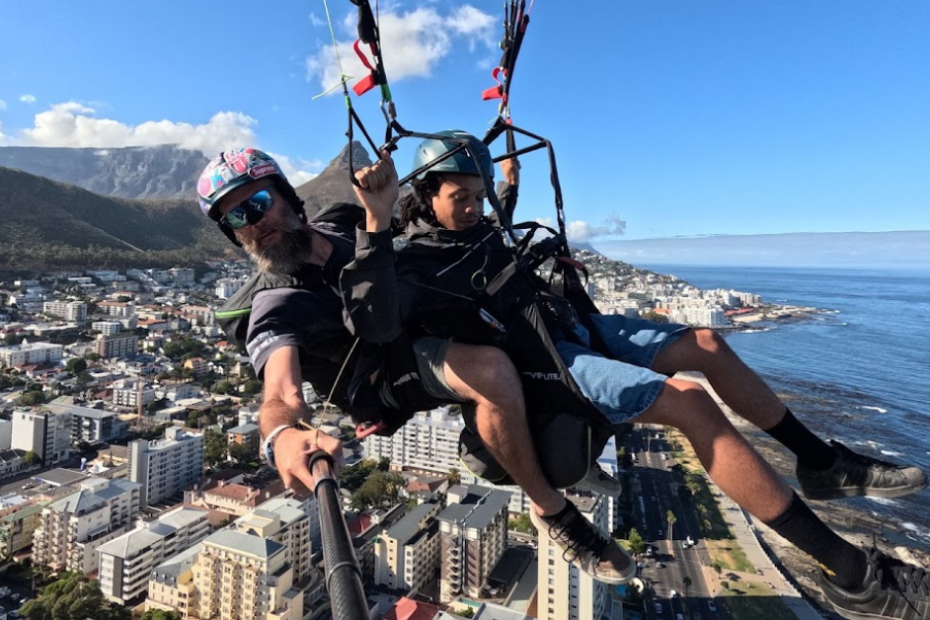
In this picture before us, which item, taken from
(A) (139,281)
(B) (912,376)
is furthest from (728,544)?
(A) (139,281)

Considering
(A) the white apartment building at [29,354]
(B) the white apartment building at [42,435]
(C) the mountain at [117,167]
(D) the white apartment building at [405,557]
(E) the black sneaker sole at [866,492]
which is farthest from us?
(C) the mountain at [117,167]

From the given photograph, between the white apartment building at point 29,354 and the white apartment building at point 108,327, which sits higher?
the white apartment building at point 108,327

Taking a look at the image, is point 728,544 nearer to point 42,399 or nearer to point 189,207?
point 42,399

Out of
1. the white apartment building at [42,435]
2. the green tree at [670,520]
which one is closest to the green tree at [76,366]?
→ the white apartment building at [42,435]

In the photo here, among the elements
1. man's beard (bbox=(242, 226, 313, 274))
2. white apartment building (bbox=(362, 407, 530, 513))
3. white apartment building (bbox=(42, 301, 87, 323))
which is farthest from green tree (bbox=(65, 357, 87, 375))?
man's beard (bbox=(242, 226, 313, 274))

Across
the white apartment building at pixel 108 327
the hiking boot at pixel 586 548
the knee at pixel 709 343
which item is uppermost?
the knee at pixel 709 343

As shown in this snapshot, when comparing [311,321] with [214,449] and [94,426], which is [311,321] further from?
[94,426]

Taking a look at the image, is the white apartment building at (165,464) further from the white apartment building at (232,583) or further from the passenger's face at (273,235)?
the passenger's face at (273,235)
